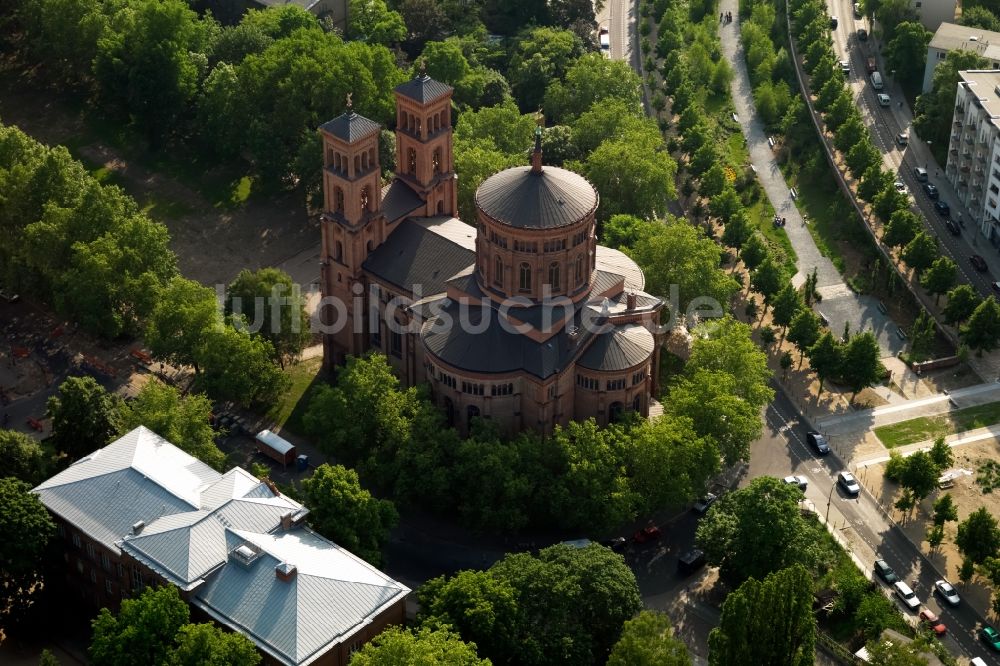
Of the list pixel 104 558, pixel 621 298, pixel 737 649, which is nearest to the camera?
pixel 737 649

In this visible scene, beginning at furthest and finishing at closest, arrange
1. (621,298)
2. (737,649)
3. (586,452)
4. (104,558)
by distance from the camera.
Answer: (621,298) < (586,452) < (104,558) < (737,649)

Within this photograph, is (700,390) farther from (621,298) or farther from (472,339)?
(472,339)

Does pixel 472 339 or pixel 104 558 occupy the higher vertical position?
pixel 472 339

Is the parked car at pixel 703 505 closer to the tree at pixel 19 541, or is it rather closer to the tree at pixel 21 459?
the tree at pixel 19 541

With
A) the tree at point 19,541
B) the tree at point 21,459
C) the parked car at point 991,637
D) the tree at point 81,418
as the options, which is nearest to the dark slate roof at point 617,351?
the parked car at point 991,637

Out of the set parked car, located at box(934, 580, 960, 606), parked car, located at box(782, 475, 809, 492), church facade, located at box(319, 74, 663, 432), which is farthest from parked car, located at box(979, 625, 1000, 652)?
church facade, located at box(319, 74, 663, 432)

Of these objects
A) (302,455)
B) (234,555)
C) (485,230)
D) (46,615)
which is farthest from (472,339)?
(46,615)
